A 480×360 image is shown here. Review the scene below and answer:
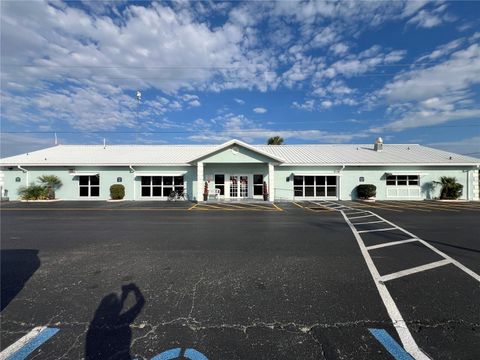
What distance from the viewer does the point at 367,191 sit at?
18766 mm

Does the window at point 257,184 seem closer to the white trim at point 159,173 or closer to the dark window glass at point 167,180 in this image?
the white trim at point 159,173

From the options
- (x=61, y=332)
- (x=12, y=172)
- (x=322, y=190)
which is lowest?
(x=61, y=332)

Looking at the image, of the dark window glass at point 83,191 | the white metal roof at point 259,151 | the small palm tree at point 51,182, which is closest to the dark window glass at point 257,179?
the white metal roof at point 259,151

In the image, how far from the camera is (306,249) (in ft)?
20.1

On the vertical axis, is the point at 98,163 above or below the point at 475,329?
above

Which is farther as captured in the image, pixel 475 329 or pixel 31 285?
pixel 31 285

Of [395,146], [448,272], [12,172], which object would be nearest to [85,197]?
[12,172]

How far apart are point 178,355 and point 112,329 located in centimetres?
98

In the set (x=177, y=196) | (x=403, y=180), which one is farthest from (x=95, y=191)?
(x=403, y=180)

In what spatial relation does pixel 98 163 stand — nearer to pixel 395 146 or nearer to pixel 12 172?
pixel 12 172

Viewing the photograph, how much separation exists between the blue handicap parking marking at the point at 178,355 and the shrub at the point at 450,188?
77.7ft

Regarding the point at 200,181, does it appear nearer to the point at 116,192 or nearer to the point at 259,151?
the point at 259,151

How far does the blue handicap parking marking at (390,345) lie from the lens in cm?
247

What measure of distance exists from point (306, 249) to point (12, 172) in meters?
25.2
